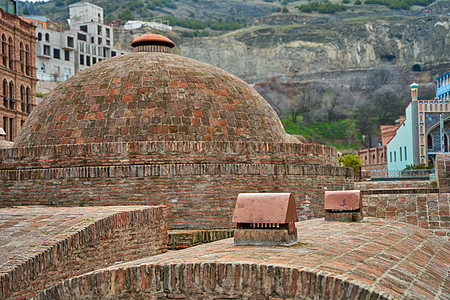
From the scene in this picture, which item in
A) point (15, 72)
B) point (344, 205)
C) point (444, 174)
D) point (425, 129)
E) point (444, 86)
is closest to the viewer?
point (344, 205)

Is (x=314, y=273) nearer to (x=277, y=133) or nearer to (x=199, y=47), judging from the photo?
(x=277, y=133)

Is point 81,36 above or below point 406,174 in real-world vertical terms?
above

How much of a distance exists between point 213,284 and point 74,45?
221ft

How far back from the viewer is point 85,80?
1309 cm

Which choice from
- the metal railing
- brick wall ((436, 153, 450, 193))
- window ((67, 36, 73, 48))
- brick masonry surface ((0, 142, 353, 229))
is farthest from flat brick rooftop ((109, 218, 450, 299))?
window ((67, 36, 73, 48))

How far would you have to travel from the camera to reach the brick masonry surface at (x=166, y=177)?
10188 millimetres

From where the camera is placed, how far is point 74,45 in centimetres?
6750

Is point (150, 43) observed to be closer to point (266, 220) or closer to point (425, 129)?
point (266, 220)

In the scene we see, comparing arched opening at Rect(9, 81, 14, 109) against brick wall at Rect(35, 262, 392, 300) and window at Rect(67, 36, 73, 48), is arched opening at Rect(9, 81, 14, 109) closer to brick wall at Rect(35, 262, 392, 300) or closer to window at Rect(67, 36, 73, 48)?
window at Rect(67, 36, 73, 48)

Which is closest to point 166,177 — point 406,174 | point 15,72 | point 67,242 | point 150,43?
point 67,242

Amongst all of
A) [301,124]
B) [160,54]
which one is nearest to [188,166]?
[160,54]

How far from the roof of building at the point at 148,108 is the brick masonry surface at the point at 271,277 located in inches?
253

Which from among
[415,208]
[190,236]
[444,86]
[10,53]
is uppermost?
[10,53]

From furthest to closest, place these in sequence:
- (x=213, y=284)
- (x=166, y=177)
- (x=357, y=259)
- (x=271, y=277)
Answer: (x=166, y=177) → (x=357, y=259) → (x=213, y=284) → (x=271, y=277)
